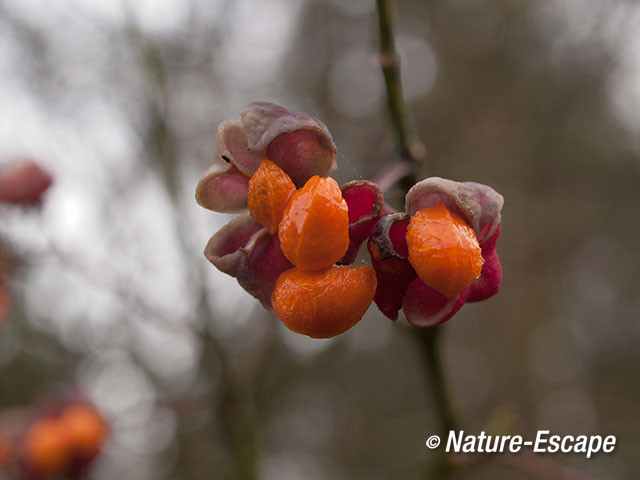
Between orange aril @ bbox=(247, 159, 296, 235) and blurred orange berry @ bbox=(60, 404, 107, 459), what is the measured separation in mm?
1508

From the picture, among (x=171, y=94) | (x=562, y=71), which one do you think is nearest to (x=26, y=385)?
(x=171, y=94)

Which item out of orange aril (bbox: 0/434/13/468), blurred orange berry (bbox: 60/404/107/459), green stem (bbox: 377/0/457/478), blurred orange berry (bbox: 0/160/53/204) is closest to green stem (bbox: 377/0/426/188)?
green stem (bbox: 377/0/457/478)

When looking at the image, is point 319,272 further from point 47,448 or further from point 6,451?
point 6,451

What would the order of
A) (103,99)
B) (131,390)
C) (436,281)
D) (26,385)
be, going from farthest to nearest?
(26,385), (131,390), (103,99), (436,281)

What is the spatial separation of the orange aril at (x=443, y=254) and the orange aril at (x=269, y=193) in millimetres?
179

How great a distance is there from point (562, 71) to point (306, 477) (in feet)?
19.9

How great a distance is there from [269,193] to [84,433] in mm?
1560

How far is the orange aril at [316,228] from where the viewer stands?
25.7 inches

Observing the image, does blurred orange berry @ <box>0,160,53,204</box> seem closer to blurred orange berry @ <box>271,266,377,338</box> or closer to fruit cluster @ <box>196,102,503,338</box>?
fruit cluster @ <box>196,102,503,338</box>

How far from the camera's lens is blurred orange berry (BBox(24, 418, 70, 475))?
1.82m

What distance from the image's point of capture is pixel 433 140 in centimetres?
523

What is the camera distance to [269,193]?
2.41ft

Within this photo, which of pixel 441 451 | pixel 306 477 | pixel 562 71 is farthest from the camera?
pixel 306 477

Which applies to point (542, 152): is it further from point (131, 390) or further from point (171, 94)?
point (131, 390)
